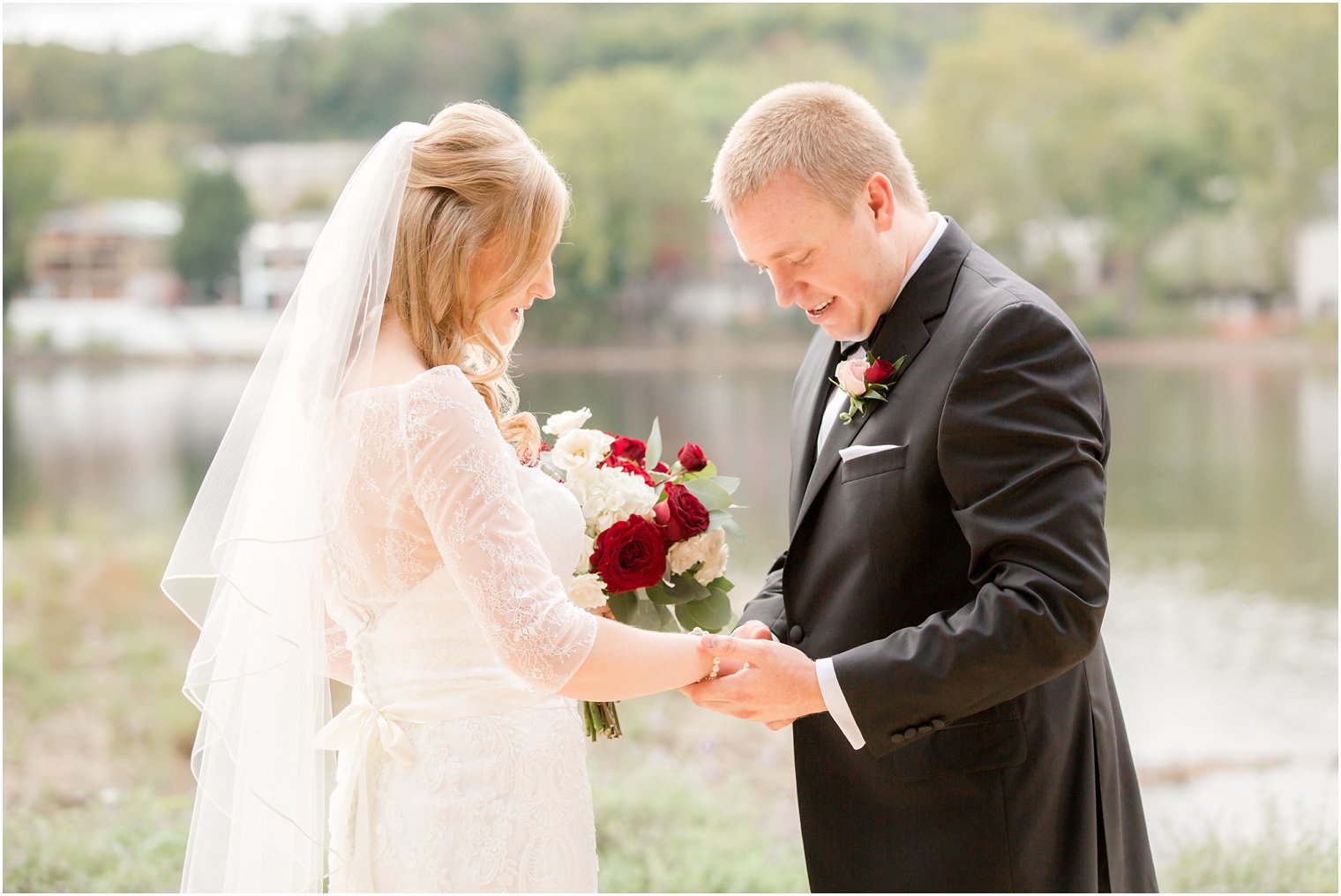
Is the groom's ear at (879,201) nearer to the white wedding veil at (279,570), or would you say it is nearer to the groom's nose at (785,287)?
the groom's nose at (785,287)

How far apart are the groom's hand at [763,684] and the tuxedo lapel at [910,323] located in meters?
0.27

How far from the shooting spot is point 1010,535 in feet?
6.04

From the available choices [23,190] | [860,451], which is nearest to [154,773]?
[860,451]

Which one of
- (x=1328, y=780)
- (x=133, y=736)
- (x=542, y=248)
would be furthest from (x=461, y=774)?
(x=133, y=736)

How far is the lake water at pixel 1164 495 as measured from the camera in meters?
8.68

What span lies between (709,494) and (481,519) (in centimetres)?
65

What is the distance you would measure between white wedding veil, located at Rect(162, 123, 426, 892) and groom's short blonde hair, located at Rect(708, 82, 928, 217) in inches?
24.5

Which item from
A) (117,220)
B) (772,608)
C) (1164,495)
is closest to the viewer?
(772,608)

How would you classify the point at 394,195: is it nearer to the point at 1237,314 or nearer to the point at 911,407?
the point at 911,407

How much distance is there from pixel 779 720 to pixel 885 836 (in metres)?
0.29

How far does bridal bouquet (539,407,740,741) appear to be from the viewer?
6.96 feet

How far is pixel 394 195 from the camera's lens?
1936 mm

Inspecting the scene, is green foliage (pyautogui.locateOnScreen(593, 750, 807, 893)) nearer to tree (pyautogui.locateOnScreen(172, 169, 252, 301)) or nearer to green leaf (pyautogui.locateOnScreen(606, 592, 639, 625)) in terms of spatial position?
green leaf (pyautogui.locateOnScreen(606, 592, 639, 625))

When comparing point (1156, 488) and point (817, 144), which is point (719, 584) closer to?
point (817, 144)
